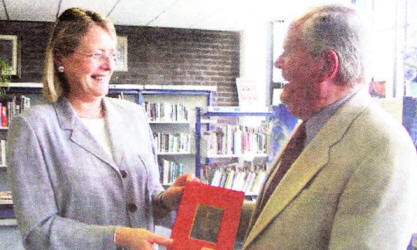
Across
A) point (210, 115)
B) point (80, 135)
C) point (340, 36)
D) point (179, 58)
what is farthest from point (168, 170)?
point (340, 36)

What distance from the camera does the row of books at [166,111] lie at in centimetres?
711

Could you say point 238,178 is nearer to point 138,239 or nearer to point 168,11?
point 168,11

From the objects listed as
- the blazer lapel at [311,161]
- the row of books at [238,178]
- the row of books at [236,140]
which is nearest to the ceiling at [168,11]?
the row of books at [236,140]

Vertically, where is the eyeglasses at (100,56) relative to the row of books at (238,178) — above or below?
above

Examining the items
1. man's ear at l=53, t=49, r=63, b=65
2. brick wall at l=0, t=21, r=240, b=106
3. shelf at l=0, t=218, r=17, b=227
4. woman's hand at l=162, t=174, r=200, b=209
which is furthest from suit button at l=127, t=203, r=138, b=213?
brick wall at l=0, t=21, r=240, b=106

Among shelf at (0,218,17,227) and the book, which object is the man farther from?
shelf at (0,218,17,227)

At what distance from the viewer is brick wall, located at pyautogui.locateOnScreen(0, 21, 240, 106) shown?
26.4 ft

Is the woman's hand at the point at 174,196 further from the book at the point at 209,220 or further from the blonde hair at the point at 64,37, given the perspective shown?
the blonde hair at the point at 64,37

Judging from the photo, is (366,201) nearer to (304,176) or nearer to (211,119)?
(304,176)

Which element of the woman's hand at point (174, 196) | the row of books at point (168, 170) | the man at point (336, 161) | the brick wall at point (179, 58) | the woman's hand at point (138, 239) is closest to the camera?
the man at point (336, 161)

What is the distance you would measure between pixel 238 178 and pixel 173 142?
5.40 ft

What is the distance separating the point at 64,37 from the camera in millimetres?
1589

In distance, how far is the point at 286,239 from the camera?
1.14 m

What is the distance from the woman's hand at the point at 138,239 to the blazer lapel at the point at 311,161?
11.3 inches
